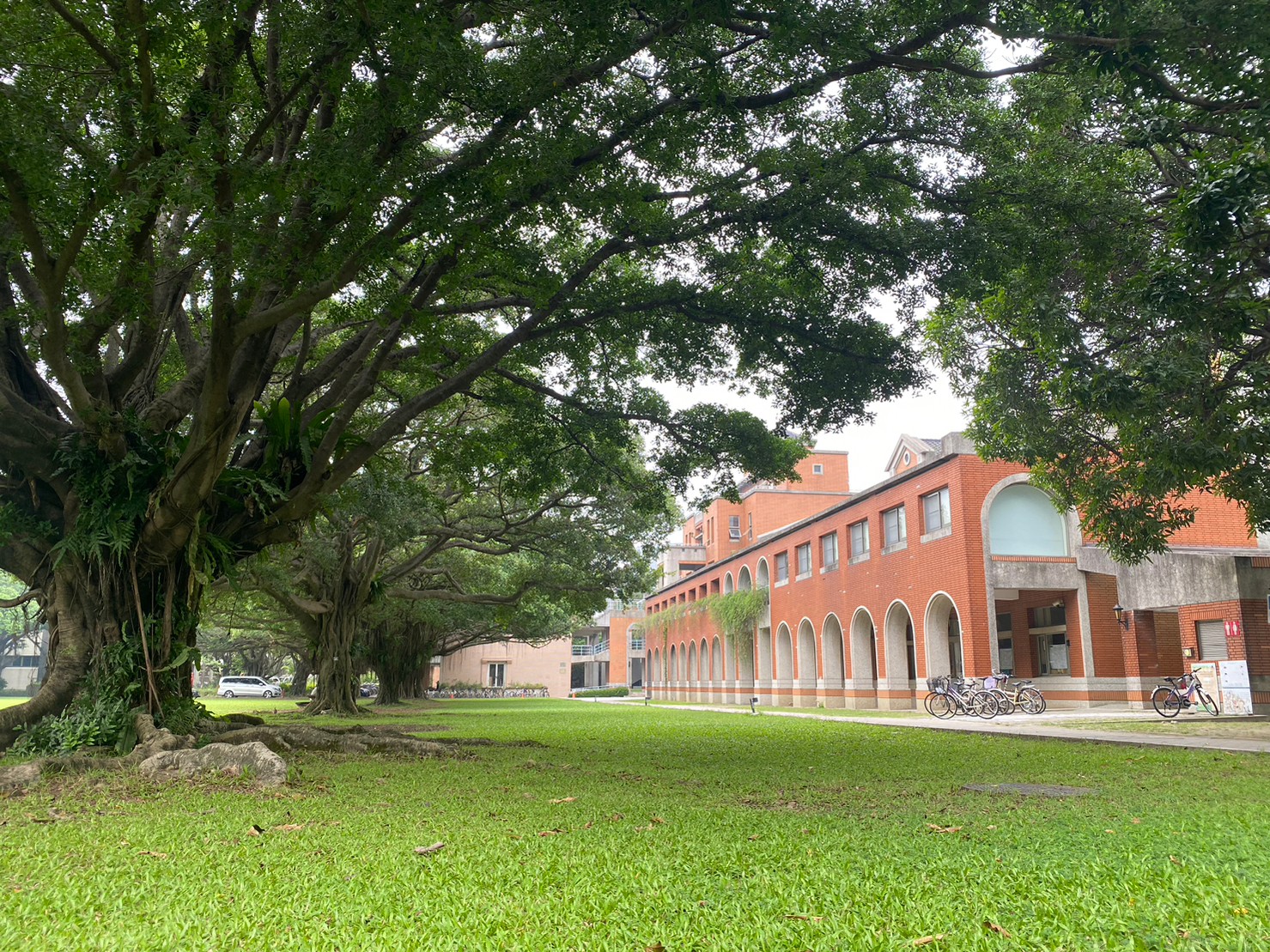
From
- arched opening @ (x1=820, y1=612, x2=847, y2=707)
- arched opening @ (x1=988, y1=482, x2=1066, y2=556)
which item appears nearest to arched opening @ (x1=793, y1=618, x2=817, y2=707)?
arched opening @ (x1=820, y1=612, x2=847, y2=707)

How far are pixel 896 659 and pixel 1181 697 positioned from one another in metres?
9.58

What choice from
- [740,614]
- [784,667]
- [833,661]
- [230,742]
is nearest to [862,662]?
[833,661]

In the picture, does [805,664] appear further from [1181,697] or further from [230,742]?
[230,742]

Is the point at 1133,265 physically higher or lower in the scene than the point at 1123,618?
higher

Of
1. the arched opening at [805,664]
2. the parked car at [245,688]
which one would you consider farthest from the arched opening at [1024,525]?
the parked car at [245,688]

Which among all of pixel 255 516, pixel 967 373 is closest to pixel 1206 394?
pixel 967 373

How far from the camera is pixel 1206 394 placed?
9.58 meters

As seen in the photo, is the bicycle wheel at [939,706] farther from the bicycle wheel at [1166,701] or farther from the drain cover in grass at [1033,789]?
the drain cover in grass at [1033,789]

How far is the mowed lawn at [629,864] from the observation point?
2.88 metres

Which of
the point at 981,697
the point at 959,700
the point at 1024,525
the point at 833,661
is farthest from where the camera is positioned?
the point at 833,661

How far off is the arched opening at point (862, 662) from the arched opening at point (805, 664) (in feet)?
10.6

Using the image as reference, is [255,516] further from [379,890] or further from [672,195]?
[379,890]

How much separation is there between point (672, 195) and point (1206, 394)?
252 inches

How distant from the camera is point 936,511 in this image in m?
25.0
